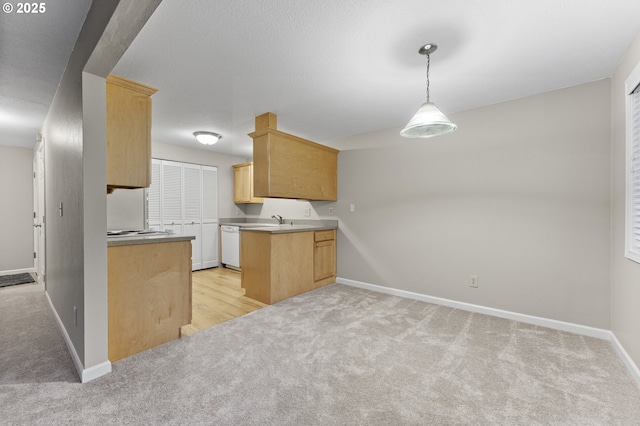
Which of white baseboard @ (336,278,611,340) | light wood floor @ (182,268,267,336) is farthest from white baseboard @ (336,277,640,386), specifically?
light wood floor @ (182,268,267,336)

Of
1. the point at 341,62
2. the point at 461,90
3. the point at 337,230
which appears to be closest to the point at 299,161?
the point at 337,230

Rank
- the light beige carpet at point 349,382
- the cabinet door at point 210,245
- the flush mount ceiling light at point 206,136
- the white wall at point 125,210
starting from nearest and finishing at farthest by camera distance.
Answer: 1. the light beige carpet at point 349,382
2. the white wall at point 125,210
3. the flush mount ceiling light at point 206,136
4. the cabinet door at point 210,245

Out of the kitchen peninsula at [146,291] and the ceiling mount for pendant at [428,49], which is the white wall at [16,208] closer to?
the kitchen peninsula at [146,291]

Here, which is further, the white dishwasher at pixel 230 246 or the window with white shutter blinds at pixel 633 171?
the white dishwasher at pixel 230 246

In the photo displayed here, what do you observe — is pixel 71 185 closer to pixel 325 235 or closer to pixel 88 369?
pixel 88 369

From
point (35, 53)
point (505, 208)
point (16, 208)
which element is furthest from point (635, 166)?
point (16, 208)

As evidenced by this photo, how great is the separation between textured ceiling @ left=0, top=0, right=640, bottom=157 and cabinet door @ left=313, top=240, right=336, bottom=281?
197cm

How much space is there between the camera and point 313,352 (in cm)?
212

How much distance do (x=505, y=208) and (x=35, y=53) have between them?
14.3ft

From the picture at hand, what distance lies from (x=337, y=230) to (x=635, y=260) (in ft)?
10.3

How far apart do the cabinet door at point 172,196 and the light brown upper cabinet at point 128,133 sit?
2.68m

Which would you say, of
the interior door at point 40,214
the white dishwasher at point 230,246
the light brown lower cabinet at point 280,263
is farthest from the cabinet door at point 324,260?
the interior door at point 40,214

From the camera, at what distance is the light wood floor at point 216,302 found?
2739mm

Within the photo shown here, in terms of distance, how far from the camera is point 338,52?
2.02 metres
